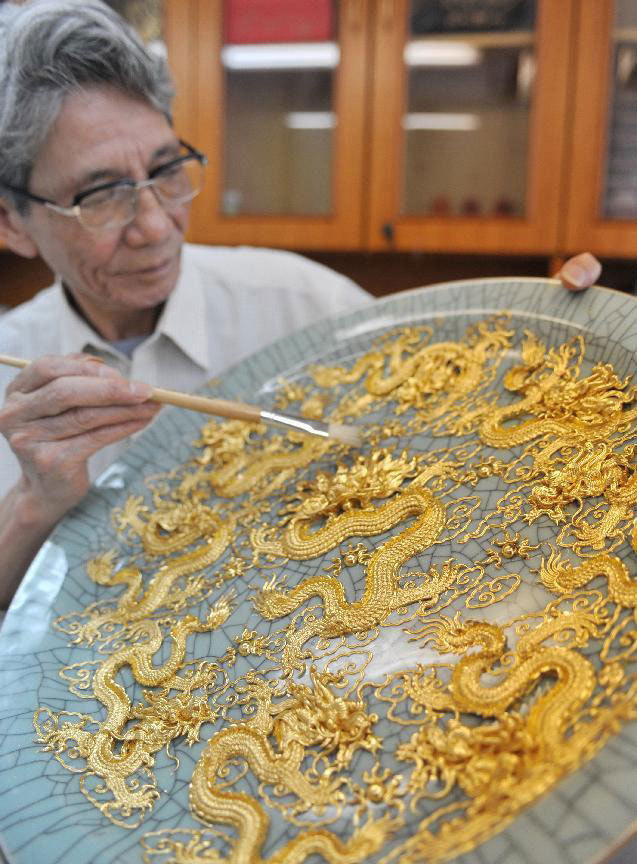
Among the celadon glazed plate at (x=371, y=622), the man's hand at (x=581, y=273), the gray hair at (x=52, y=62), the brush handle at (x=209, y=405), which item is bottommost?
the celadon glazed plate at (x=371, y=622)

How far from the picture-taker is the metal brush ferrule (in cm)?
69

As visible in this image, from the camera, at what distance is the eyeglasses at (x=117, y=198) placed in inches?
32.7

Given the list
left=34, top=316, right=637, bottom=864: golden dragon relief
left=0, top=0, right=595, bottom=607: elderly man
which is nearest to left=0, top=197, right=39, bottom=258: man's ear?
left=0, top=0, right=595, bottom=607: elderly man

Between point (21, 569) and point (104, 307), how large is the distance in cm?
34

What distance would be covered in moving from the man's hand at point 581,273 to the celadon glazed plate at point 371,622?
0.01 meters

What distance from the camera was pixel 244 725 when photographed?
1.62ft

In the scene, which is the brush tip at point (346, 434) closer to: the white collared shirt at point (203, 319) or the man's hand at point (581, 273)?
the man's hand at point (581, 273)

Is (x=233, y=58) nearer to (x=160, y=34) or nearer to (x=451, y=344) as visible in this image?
(x=160, y=34)

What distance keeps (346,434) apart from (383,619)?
0.21 m

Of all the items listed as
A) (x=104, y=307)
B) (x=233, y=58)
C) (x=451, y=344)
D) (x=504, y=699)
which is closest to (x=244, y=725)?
(x=504, y=699)

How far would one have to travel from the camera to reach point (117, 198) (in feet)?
2.76

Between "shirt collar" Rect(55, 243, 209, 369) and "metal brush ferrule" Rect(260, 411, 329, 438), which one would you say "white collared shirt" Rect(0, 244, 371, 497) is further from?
"metal brush ferrule" Rect(260, 411, 329, 438)

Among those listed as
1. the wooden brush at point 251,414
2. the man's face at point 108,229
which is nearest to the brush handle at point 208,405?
the wooden brush at point 251,414

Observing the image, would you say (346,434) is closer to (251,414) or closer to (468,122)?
(251,414)
